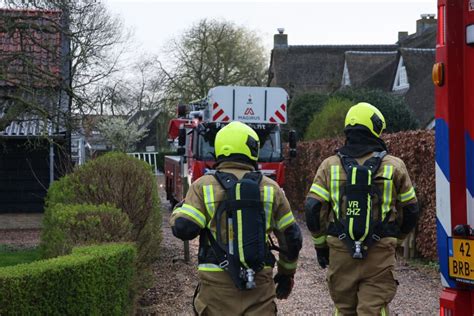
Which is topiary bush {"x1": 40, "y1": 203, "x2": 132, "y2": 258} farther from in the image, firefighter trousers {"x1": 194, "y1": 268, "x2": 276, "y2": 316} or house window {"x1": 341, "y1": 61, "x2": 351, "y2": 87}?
house window {"x1": 341, "y1": 61, "x2": 351, "y2": 87}

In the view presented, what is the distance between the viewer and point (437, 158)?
4109 millimetres

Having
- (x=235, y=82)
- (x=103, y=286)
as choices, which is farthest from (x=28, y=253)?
(x=235, y=82)

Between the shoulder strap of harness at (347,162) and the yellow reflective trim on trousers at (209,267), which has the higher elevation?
the shoulder strap of harness at (347,162)

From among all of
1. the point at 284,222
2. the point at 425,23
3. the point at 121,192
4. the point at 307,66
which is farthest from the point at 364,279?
the point at 307,66

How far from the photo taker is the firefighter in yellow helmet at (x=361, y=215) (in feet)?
18.3

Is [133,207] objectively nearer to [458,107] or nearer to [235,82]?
[458,107]

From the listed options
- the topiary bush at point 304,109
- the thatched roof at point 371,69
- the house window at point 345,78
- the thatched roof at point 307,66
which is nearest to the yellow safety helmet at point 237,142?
the topiary bush at point 304,109

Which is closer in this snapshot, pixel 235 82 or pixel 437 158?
pixel 437 158

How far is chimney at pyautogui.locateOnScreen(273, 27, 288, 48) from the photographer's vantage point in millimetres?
53312

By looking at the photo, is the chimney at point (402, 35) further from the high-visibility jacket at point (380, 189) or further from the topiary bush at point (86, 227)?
the high-visibility jacket at point (380, 189)

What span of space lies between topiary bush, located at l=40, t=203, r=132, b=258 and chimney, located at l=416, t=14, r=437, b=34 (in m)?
43.3

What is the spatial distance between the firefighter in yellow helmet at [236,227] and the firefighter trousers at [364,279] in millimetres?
771

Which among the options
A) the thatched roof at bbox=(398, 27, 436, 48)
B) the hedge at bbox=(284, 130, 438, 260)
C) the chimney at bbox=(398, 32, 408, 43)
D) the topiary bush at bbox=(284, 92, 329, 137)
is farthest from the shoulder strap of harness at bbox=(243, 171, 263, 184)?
the chimney at bbox=(398, 32, 408, 43)

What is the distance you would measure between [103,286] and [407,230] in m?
2.60
